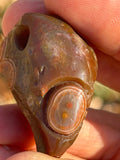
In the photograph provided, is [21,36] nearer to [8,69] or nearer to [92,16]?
[8,69]

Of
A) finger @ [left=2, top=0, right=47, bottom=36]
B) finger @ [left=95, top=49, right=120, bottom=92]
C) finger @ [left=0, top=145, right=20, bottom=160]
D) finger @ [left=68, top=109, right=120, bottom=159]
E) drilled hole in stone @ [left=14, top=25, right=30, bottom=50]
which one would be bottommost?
finger @ [left=68, top=109, right=120, bottom=159]

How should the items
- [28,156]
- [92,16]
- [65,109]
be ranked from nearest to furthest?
1. [28,156]
2. [65,109]
3. [92,16]

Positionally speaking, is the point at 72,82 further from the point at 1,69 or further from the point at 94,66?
the point at 1,69

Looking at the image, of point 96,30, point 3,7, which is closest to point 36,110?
point 96,30

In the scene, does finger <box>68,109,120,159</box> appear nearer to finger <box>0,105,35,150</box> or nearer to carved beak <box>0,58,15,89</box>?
finger <box>0,105,35,150</box>

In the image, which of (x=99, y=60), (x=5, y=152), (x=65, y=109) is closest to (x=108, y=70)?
(x=99, y=60)

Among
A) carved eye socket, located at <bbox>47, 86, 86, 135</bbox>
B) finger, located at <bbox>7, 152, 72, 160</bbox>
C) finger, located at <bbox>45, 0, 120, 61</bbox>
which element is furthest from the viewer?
finger, located at <bbox>45, 0, 120, 61</bbox>

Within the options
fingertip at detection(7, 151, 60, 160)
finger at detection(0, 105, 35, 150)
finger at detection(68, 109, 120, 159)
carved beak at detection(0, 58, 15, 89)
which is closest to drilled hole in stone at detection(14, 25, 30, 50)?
carved beak at detection(0, 58, 15, 89)

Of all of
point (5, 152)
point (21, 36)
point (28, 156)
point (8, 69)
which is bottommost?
point (5, 152)

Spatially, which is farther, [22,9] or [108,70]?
[108,70]
